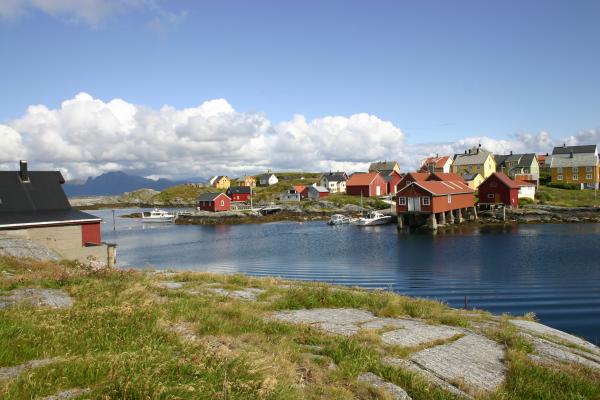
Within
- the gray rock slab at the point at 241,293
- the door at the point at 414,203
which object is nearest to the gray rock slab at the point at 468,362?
the gray rock slab at the point at 241,293

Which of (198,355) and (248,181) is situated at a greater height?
(248,181)

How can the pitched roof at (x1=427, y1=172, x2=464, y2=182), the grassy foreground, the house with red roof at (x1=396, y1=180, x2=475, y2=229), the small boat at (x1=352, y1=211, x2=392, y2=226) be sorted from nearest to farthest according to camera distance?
the grassy foreground < the house with red roof at (x1=396, y1=180, x2=475, y2=229) < the small boat at (x1=352, y1=211, x2=392, y2=226) < the pitched roof at (x1=427, y1=172, x2=464, y2=182)

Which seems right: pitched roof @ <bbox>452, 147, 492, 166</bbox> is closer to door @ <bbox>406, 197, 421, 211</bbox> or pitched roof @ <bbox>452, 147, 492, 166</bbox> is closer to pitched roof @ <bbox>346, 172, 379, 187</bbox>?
pitched roof @ <bbox>346, 172, 379, 187</bbox>

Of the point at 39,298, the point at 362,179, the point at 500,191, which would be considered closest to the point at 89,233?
the point at 39,298

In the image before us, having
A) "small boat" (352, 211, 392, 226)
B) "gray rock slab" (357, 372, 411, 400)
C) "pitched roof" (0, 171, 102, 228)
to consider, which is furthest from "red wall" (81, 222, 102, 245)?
"small boat" (352, 211, 392, 226)

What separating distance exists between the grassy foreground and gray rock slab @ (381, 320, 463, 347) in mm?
549

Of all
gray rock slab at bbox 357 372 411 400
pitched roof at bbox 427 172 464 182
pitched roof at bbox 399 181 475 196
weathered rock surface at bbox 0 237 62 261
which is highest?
pitched roof at bbox 427 172 464 182

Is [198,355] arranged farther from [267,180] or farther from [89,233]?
[267,180]

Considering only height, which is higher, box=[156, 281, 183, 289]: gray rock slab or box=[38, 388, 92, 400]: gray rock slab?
box=[38, 388, 92, 400]: gray rock slab

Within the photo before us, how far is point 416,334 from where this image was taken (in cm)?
1039

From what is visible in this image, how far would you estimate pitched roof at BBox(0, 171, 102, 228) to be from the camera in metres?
27.8

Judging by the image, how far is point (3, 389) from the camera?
490 centimetres

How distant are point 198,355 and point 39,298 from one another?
6431 mm

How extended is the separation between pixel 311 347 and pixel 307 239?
52713 millimetres
